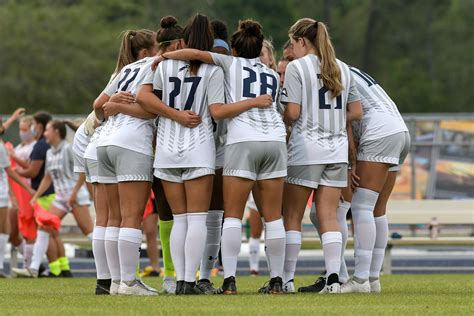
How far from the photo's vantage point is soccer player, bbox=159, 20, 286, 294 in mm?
11000

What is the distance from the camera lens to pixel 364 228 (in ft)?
38.8

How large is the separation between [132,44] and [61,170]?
6217 mm

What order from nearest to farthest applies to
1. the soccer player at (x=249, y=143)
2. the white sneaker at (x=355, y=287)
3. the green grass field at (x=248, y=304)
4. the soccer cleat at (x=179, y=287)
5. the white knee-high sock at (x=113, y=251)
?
1. the green grass field at (x=248, y=304)
2. the soccer player at (x=249, y=143)
3. the soccer cleat at (x=179, y=287)
4. the white knee-high sock at (x=113, y=251)
5. the white sneaker at (x=355, y=287)

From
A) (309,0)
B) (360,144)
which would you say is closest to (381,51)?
(309,0)

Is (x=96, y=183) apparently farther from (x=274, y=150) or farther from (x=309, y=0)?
(x=309, y=0)

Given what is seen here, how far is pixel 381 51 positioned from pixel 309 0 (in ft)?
13.4

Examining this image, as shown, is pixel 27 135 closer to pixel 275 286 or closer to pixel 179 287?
pixel 179 287

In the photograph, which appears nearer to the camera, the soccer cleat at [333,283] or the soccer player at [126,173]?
the soccer player at [126,173]

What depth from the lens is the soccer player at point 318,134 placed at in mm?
11359

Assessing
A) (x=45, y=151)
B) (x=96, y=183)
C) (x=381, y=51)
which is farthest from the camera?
(x=381, y=51)

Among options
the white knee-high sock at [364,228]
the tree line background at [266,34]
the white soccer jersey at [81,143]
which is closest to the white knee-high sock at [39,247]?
the white soccer jersey at [81,143]

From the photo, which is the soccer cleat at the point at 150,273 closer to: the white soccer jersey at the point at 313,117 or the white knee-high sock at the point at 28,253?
the white knee-high sock at the point at 28,253

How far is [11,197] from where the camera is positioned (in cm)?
1975

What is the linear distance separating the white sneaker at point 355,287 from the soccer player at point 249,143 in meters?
0.73
